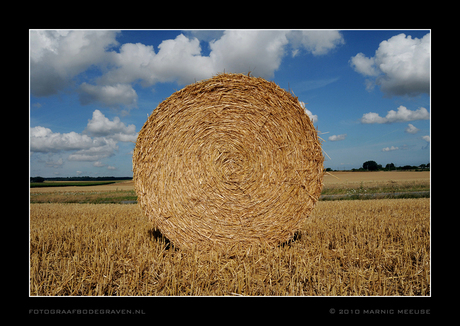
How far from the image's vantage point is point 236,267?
353 cm

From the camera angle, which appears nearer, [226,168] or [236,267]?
[236,267]

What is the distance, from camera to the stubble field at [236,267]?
3002 mm

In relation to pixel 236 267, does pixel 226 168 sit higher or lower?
higher

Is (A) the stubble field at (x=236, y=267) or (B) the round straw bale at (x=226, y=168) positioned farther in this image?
(B) the round straw bale at (x=226, y=168)

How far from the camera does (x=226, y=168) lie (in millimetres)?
4344

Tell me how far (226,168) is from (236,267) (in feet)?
5.05

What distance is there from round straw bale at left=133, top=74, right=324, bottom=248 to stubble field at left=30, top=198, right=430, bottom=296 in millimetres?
392

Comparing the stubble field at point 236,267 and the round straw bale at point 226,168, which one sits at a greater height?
the round straw bale at point 226,168

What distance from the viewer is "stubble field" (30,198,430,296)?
118 inches

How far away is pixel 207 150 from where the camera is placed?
14.3 feet

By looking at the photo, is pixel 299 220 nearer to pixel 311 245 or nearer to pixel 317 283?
pixel 311 245

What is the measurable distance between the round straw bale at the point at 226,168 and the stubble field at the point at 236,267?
39 centimetres

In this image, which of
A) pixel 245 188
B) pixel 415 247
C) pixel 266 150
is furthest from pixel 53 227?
pixel 415 247

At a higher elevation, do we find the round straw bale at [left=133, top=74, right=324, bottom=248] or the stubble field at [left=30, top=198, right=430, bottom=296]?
the round straw bale at [left=133, top=74, right=324, bottom=248]
